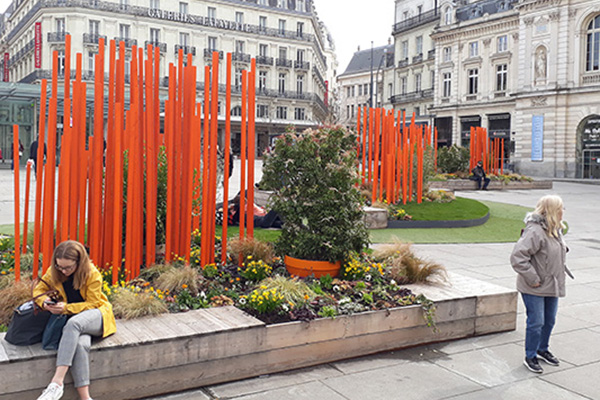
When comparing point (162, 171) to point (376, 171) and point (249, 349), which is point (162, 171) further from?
point (376, 171)

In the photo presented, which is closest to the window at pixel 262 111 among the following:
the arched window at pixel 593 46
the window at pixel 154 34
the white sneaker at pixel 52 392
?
the window at pixel 154 34

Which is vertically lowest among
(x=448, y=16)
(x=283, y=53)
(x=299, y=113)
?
(x=299, y=113)

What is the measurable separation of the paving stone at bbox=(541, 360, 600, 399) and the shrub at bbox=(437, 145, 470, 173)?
2509cm

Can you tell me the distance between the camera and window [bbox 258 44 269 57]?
67.6m

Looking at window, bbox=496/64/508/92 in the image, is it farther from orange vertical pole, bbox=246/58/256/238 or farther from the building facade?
orange vertical pole, bbox=246/58/256/238

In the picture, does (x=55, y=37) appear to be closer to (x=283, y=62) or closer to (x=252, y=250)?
(x=283, y=62)

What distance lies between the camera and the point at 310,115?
71188 mm

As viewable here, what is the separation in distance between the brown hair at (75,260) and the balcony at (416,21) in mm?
57932

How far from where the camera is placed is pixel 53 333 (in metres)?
4.25

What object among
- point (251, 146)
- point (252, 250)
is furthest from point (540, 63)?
point (252, 250)

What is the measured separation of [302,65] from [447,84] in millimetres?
20743

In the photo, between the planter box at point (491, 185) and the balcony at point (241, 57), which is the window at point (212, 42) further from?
the planter box at point (491, 185)

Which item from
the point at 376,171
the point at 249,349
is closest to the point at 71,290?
the point at 249,349

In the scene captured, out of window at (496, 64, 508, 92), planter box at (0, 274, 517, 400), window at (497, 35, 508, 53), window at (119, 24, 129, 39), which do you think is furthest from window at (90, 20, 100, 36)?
planter box at (0, 274, 517, 400)
